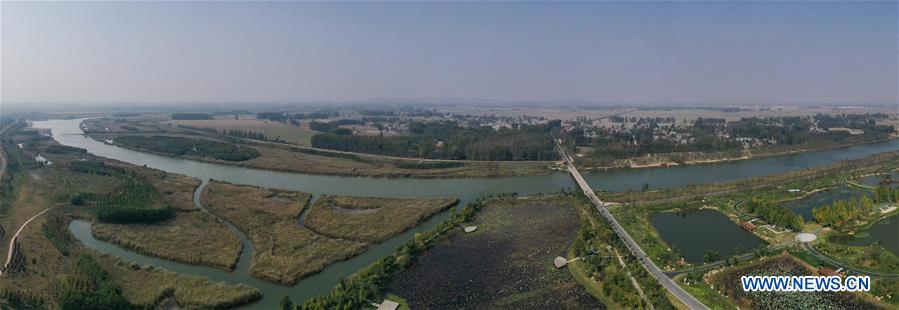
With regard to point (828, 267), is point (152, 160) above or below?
above

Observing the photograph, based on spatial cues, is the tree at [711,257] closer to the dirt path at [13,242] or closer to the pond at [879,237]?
the pond at [879,237]

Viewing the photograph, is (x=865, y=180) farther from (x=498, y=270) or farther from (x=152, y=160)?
(x=152, y=160)

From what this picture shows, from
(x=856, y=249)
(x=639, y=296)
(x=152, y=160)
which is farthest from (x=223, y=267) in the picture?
(x=152, y=160)

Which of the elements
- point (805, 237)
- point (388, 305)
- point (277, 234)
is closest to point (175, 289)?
point (277, 234)

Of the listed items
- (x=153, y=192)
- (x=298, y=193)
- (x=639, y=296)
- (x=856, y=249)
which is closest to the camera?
(x=639, y=296)

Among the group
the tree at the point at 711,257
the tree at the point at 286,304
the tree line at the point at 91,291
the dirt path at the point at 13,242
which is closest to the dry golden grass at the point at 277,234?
the tree at the point at 286,304
